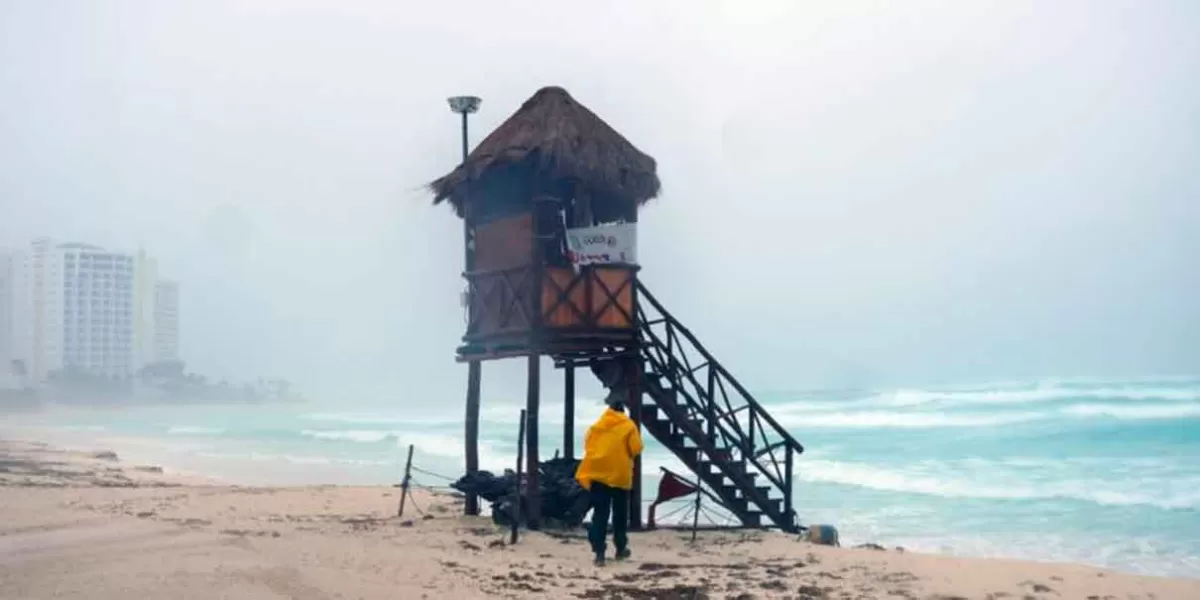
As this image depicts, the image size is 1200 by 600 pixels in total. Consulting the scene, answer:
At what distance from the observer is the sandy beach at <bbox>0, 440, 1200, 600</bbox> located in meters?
9.50

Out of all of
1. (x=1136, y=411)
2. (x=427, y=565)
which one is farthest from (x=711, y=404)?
(x=1136, y=411)

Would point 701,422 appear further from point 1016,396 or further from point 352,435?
point 1016,396

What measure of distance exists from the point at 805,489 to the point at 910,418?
92.3 ft

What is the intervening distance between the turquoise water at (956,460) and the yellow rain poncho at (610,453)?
7580 millimetres

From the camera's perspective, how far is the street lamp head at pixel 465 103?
15.9 metres

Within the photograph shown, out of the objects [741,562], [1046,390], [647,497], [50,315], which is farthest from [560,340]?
[50,315]

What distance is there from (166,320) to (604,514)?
14699 centimetres

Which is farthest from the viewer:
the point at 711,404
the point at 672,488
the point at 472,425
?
the point at 472,425

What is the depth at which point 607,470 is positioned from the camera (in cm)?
1173

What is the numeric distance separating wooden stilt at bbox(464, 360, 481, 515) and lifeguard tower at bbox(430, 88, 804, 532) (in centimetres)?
3

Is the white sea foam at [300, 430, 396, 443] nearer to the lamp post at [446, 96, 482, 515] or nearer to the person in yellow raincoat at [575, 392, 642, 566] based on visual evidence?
the lamp post at [446, 96, 482, 515]

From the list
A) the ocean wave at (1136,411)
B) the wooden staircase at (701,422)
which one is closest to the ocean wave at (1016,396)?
the ocean wave at (1136,411)

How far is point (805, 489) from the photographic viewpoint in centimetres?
2959

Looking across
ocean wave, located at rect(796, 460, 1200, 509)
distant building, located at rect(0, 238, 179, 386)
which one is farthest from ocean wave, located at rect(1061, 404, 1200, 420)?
distant building, located at rect(0, 238, 179, 386)
